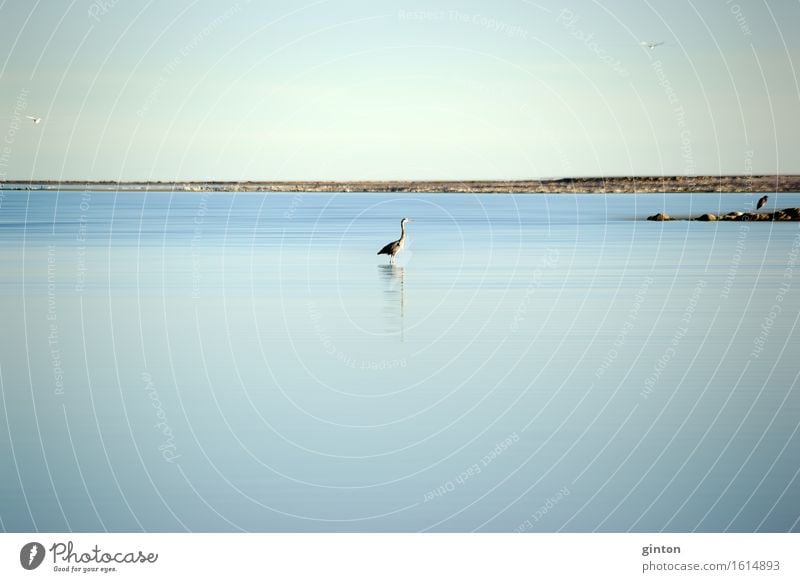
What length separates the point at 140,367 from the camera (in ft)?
60.5

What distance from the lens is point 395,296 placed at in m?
27.0

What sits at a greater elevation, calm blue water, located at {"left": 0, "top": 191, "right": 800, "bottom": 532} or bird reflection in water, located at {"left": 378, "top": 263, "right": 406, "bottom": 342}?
bird reflection in water, located at {"left": 378, "top": 263, "right": 406, "bottom": 342}

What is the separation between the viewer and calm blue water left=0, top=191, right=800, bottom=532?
11.9 metres

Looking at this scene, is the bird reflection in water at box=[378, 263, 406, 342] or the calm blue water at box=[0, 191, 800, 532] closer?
the calm blue water at box=[0, 191, 800, 532]

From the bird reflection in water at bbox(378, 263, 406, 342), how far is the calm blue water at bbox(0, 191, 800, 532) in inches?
5.2

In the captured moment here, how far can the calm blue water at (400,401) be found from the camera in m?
11.9

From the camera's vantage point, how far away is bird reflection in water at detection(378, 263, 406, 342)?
72.9 ft

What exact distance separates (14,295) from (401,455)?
51.9ft

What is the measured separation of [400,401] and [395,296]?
1109 cm

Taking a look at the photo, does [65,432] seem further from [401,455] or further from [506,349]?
[506,349]

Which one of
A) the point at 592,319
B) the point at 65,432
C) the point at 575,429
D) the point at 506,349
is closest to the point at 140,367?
the point at 65,432

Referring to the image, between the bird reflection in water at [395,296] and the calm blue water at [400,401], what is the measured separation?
0.13 metres

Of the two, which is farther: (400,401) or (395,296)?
(395,296)

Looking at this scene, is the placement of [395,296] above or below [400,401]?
above
